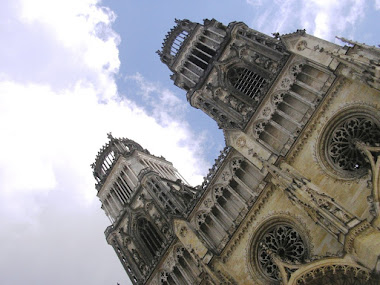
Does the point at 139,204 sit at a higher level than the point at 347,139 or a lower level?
higher

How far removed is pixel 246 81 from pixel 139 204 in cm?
1425

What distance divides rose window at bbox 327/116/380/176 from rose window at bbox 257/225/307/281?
4.79 metres

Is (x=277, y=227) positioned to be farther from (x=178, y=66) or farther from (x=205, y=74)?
(x=178, y=66)

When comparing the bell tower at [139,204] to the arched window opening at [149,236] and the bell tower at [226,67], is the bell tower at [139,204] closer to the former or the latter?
the arched window opening at [149,236]

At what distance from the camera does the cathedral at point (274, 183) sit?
1919 cm

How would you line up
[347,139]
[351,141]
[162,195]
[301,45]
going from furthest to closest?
[162,195]
[301,45]
[347,139]
[351,141]

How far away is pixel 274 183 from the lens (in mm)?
23406

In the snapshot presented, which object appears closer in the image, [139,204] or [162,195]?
[162,195]

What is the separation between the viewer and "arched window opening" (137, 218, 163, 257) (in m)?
32.4

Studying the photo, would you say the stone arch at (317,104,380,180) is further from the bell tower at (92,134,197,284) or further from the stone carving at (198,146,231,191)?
the bell tower at (92,134,197,284)

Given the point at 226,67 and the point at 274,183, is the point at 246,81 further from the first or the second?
the point at 274,183

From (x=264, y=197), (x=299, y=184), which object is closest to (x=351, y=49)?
(x=299, y=184)

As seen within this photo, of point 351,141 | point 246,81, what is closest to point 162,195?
point 246,81

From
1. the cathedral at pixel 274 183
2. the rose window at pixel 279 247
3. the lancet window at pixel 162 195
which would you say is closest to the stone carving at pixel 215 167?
the cathedral at pixel 274 183
